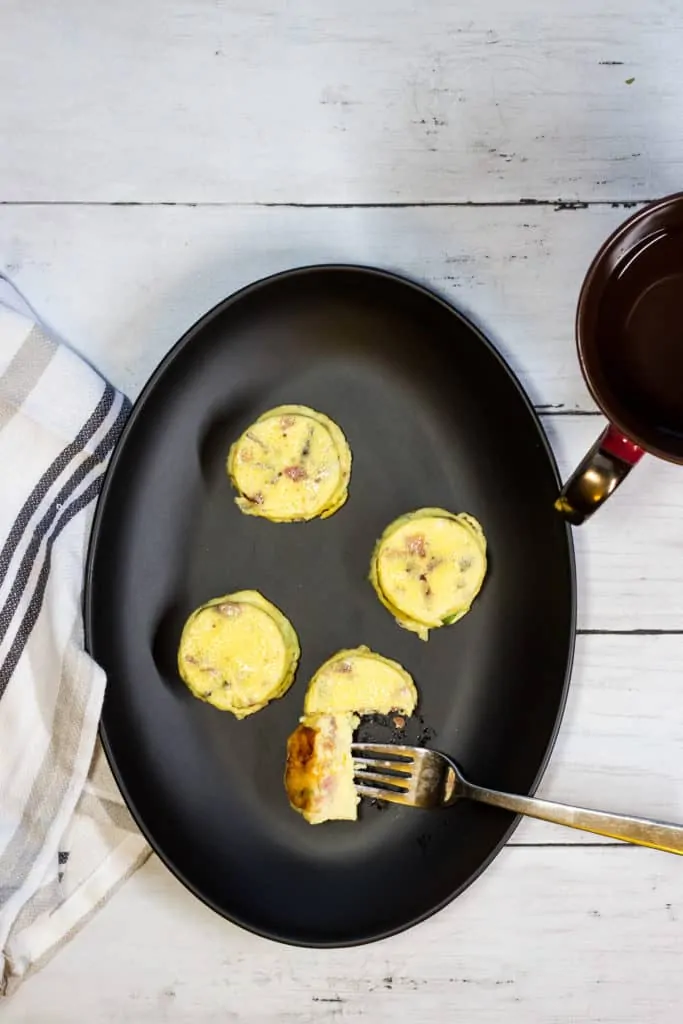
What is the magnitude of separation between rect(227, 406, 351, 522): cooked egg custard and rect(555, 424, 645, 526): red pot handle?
212 millimetres

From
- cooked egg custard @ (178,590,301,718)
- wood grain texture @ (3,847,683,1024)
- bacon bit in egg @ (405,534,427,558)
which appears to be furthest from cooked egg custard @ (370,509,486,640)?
wood grain texture @ (3,847,683,1024)

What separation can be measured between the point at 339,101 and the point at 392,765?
0.60 meters

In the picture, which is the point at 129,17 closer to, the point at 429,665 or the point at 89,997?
the point at 429,665

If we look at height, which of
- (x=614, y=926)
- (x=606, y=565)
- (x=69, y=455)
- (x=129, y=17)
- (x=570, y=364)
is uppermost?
(x=129, y=17)

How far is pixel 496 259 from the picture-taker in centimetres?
90

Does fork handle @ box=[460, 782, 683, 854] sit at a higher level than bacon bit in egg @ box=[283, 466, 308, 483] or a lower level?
lower

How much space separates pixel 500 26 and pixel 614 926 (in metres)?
0.83

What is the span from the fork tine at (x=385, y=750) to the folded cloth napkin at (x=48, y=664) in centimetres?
23

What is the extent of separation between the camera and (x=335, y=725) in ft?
2.86

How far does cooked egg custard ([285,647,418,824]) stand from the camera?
865 mm

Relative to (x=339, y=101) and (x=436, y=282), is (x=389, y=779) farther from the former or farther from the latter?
(x=339, y=101)

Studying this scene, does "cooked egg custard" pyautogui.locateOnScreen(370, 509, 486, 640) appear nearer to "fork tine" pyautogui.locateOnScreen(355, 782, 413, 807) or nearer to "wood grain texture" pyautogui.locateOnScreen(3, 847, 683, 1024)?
"fork tine" pyautogui.locateOnScreen(355, 782, 413, 807)

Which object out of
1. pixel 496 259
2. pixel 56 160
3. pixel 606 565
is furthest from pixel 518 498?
pixel 56 160

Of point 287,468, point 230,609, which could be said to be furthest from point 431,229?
point 230,609
